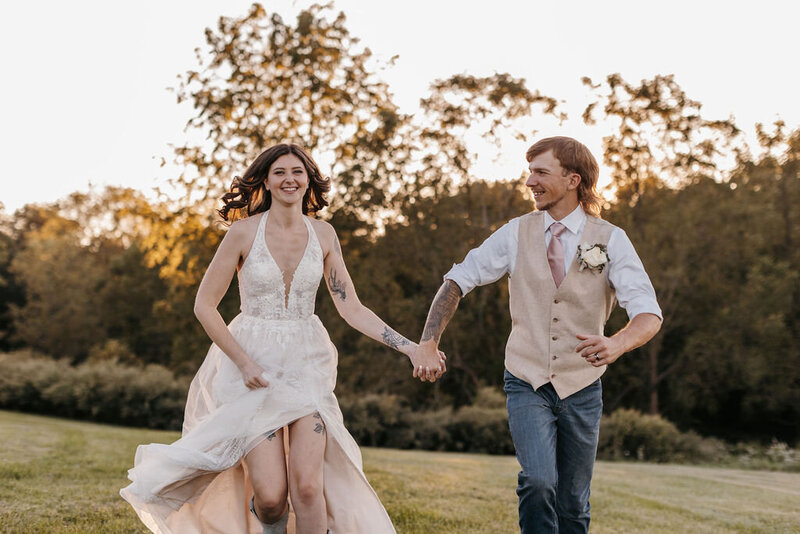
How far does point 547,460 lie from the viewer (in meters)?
4.12

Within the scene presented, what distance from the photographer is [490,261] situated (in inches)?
178

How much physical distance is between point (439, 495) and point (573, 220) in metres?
4.86

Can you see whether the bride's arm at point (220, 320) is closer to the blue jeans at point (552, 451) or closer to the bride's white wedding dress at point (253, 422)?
the bride's white wedding dress at point (253, 422)

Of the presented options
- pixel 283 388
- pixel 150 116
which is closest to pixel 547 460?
pixel 283 388

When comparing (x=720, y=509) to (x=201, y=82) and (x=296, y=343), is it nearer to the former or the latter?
(x=296, y=343)

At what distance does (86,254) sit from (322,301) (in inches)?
1024

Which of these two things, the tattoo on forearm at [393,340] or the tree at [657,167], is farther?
the tree at [657,167]

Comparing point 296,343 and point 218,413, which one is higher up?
point 296,343

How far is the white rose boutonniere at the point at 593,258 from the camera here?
4262mm

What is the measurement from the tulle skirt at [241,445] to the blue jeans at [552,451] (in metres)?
0.94

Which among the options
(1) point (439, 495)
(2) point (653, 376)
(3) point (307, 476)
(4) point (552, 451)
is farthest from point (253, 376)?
(2) point (653, 376)

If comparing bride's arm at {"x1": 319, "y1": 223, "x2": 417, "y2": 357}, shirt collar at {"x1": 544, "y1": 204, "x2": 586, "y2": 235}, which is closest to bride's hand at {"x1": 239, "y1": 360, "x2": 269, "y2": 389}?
bride's arm at {"x1": 319, "y1": 223, "x2": 417, "y2": 357}

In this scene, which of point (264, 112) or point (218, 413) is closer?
point (218, 413)

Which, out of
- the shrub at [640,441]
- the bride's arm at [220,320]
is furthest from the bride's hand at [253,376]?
the shrub at [640,441]
